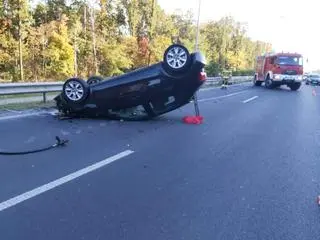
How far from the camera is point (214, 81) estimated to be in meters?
32.8

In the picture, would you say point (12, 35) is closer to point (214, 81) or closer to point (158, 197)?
point (214, 81)

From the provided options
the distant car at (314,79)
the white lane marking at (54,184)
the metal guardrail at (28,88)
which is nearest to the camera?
the white lane marking at (54,184)

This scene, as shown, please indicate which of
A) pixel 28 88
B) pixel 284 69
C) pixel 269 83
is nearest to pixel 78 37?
pixel 269 83

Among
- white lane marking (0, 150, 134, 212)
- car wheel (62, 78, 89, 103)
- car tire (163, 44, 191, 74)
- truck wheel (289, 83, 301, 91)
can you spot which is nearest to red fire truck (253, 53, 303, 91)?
truck wheel (289, 83, 301, 91)

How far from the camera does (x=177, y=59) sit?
32.4ft

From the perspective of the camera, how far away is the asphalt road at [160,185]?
3.65 meters

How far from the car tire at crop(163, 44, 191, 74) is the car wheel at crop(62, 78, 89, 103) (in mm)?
1902

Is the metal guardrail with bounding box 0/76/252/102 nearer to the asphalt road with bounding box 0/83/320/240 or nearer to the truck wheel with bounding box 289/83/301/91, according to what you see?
the asphalt road with bounding box 0/83/320/240

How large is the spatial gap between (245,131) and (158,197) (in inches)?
203

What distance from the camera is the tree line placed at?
32.7 metres

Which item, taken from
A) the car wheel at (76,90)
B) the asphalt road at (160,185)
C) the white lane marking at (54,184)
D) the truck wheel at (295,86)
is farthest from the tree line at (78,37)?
the white lane marking at (54,184)

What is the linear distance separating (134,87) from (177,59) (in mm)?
Result: 1181

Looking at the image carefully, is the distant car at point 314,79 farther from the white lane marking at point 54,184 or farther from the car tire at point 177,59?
the white lane marking at point 54,184

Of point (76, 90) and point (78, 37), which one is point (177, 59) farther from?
point (78, 37)
